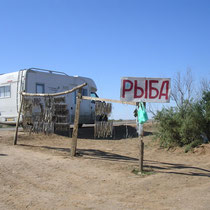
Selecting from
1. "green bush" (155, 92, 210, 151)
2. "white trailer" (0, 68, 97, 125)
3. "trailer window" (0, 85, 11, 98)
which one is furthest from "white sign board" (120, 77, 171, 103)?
"trailer window" (0, 85, 11, 98)

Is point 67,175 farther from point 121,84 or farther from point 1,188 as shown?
point 121,84

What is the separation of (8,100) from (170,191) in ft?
32.9

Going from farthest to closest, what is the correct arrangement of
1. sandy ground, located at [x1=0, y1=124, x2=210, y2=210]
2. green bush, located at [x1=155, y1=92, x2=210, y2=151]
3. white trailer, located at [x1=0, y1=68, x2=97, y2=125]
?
white trailer, located at [x1=0, y1=68, x2=97, y2=125]
green bush, located at [x1=155, y1=92, x2=210, y2=151]
sandy ground, located at [x1=0, y1=124, x2=210, y2=210]

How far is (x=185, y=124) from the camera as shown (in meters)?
9.08

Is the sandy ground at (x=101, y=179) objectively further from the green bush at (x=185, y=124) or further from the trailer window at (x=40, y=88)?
the trailer window at (x=40, y=88)

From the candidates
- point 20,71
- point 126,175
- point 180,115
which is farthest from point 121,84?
point 20,71

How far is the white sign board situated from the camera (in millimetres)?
6527

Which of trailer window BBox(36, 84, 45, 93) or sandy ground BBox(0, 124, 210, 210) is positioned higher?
trailer window BBox(36, 84, 45, 93)

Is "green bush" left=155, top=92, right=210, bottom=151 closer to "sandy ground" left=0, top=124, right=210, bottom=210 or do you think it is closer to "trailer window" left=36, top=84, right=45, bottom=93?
"sandy ground" left=0, top=124, right=210, bottom=210

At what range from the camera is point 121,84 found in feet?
22.0

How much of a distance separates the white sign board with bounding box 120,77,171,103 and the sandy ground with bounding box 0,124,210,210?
1.69m

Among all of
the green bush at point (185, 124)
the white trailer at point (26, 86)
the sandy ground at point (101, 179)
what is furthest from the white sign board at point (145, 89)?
the white trailer at point (26, 86)

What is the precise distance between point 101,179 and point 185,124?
13.7 feet

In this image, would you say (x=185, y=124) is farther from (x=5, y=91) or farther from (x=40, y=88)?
(x=5, y=91)
